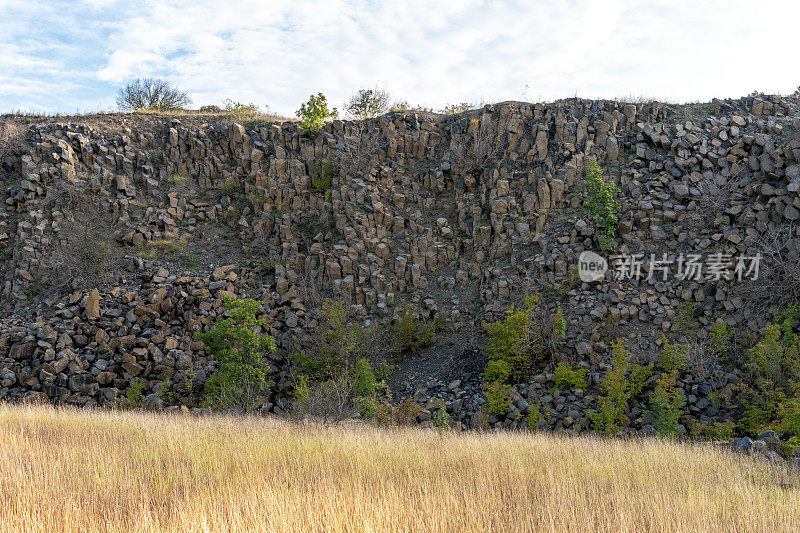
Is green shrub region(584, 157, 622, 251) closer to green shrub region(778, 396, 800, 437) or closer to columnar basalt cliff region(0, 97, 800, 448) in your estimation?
columnar basalt cliff region(0, 97, 800, 448)

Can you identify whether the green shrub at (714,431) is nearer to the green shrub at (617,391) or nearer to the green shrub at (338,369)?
the green shrub at (617,391)

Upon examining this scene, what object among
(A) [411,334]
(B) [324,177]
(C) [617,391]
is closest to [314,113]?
(B) [324,177]

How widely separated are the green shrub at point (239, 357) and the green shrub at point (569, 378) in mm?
8350

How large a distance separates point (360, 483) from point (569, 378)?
8752 mm

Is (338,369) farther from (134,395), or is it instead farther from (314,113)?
(314,113)

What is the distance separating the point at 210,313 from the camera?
54.7ft

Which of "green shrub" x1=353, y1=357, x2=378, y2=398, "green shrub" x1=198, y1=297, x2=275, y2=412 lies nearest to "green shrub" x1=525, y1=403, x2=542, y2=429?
"green shrub" x1=353, y1=357, x2=378, y2=398

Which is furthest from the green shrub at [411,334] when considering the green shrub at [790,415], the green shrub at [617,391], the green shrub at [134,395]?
the green shrub at [790,415]

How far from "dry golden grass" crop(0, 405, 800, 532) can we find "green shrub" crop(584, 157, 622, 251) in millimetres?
8394

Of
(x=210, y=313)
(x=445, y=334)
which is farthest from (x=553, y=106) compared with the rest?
(x=210, y=313)

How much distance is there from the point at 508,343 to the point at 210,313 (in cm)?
971

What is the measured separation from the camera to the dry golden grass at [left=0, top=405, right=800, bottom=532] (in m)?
5.28

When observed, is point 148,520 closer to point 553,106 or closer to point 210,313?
point 210,313

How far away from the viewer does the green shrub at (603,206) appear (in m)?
16.7
